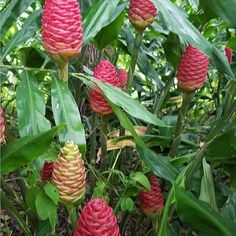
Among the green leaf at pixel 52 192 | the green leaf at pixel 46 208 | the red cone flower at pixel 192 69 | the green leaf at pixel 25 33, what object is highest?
the green leaf at pixel 25 33

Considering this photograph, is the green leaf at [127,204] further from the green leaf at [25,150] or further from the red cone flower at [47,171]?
the green leaf at [25,150]

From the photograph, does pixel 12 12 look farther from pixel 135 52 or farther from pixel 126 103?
pixel 126 103

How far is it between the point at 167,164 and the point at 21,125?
42cm

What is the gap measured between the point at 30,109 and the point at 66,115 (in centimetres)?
7

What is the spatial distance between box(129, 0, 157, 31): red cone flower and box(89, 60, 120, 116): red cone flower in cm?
15

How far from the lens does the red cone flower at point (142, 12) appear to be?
3.72 feet

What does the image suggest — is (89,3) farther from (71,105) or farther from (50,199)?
(50,199)

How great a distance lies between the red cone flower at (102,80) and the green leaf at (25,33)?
0.20 metres

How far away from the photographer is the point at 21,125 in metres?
0.84

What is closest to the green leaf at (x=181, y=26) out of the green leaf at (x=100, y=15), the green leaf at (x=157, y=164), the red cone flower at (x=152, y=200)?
the green leaf at (x=100, y=15)

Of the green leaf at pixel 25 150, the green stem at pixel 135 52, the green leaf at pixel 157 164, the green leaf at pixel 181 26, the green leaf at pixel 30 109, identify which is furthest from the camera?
the green stem at pixel 135 52

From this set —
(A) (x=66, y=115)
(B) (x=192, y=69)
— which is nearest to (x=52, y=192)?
(A) (x=66, y=115)

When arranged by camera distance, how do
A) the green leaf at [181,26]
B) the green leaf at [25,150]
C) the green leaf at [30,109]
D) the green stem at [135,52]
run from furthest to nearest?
the green stem at [135,52]
the green leaf at [181,26]
the green leaf at [30,109]
the green leaf at [25,150]

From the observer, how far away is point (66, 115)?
87 cm
